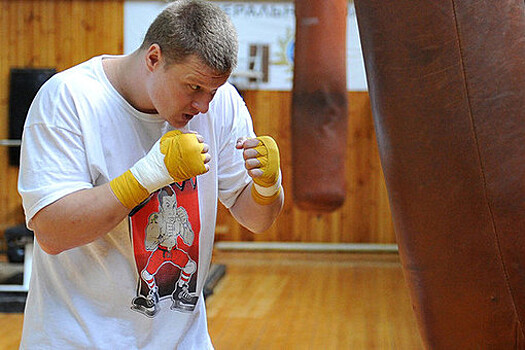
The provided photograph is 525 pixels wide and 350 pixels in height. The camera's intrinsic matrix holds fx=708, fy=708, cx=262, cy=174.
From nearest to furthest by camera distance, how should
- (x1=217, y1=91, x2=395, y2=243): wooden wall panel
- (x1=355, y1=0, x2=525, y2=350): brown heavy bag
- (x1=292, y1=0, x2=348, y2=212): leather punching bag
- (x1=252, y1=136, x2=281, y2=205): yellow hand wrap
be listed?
(x1=355, y1=0, x2=525, y2=350): brown heavy bag
(x1=292, y1=0, x2=348, y2=212): leather punching bag
(x1=252, y1=136, x2=281, y2=205): yellow hand wrap
(x1=217, y1=91, x2=395, y2=243): wooden wall panel

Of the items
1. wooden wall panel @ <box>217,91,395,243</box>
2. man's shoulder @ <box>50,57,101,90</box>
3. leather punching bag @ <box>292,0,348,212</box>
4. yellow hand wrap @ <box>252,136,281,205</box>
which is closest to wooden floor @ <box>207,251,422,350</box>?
wooden wall panel @ <box>217,91,395,243</box>

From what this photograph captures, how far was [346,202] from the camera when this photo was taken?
6.61 m

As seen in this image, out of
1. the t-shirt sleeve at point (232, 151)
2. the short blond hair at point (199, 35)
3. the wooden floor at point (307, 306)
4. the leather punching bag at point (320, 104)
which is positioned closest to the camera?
the leather punching bag at point (320, 104)

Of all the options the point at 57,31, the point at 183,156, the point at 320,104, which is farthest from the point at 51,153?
the point at 57,31

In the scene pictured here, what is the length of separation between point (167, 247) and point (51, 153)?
0.31 meters

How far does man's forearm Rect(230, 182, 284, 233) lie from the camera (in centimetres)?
147

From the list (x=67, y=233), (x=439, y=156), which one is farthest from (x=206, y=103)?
(x=439, y=156)

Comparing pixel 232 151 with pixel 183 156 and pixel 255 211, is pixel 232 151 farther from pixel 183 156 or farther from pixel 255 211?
pixel 183 156

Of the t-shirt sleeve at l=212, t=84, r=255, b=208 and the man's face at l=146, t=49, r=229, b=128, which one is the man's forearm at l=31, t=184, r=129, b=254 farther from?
the t-shirt sleeve at l=212, t=84, r=255, b=208

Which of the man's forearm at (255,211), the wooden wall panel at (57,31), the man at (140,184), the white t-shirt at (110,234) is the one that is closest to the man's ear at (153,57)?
the man at (140,184)

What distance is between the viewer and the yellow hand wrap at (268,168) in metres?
1.37

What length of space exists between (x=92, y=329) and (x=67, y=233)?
239mm

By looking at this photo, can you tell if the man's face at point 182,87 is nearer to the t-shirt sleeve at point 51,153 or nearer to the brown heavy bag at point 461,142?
the t-shirt sleeve at point 51,153

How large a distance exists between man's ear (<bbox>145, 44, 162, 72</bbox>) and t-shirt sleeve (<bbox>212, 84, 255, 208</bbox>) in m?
0.24
